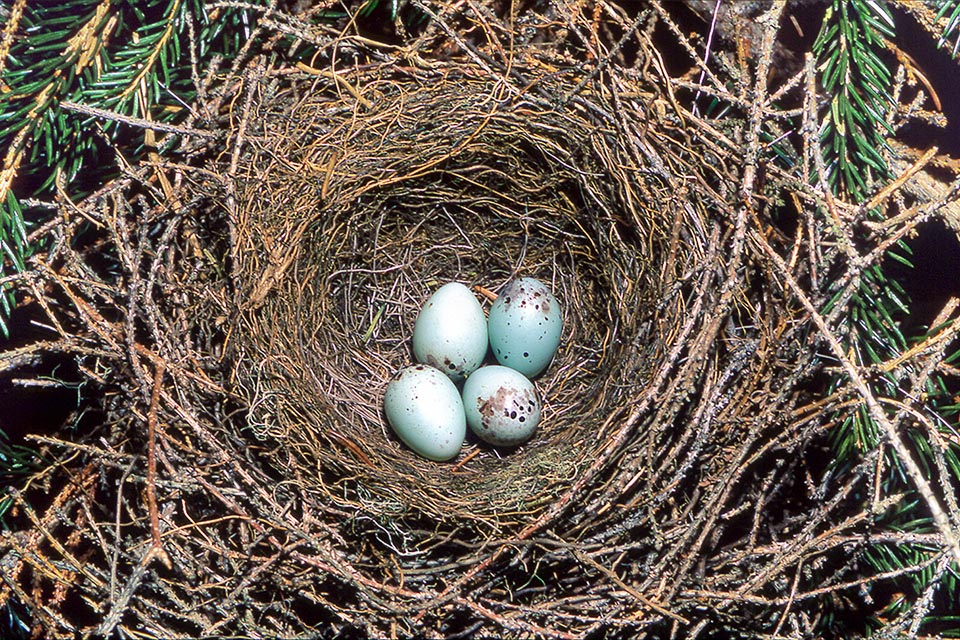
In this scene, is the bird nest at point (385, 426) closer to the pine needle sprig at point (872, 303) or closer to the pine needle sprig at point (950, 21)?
the pine needle sprig at point (872, 303)

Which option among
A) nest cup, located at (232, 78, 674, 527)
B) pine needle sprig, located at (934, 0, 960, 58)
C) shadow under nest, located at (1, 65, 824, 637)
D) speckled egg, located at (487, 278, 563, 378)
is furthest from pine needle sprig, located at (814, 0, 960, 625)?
speckled egg, located at (487, 278, 563, 378)

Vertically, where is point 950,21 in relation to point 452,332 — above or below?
above

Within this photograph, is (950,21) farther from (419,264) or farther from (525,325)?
(419,264)

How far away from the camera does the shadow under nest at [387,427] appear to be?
1446mm

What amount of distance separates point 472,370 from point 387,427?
24cm

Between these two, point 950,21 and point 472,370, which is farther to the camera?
point 472,370

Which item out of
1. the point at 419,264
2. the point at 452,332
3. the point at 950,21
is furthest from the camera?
the point at 419,264

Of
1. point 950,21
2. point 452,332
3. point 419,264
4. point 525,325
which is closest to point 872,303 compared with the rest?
point 950,21

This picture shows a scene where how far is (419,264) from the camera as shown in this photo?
2.03 m

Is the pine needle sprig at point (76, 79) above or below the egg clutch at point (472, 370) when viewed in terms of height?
above

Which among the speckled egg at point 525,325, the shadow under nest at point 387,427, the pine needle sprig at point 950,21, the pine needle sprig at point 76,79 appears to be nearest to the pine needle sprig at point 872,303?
the pine needle sprig at point 950,21

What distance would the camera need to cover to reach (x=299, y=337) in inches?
68.9

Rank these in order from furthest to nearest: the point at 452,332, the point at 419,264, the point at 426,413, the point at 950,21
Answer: the point at 419,264 → the point at 452,332 → the point at 426,413 → the point at 950,21

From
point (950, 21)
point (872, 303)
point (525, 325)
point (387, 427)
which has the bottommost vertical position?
point (387, 427)
